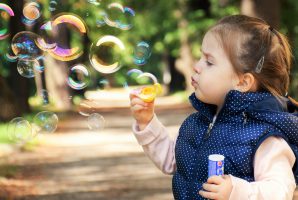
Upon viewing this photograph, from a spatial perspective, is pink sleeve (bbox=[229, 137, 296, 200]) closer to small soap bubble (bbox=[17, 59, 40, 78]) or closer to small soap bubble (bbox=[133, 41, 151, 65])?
small soap bubble (bbox=[133, 41, 151, 65])

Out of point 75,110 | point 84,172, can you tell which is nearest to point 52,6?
point 84,172

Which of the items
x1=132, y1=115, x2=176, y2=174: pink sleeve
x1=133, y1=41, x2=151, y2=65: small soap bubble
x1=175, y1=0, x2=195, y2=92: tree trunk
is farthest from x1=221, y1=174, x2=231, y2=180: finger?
x1=175, y1=0, x2=195, y2=92: tree trunk

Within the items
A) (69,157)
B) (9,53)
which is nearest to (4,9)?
(9,53)

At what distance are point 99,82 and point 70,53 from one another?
38cm

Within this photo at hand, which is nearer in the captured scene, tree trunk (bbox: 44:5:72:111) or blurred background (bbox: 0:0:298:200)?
blurred background (bbox: 0:0:298:200)

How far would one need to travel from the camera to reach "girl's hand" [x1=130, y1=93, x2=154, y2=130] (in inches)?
119

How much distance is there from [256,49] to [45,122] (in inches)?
124

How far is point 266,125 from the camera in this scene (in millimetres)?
2566

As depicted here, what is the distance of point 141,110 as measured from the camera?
3.04 meters

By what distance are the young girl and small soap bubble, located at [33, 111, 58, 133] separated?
267cm

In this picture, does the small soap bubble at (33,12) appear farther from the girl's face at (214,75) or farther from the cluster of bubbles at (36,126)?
the girl's face at (214,75)

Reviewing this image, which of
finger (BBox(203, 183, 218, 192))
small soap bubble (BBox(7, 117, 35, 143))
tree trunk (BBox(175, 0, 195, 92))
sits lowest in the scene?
tree trunk (BBox(175, 0, 195, 92))

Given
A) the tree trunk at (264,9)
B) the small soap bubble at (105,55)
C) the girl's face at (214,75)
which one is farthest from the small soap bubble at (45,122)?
the tree trunk at (264,9)

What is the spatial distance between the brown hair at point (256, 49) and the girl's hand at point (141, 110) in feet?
1.78
